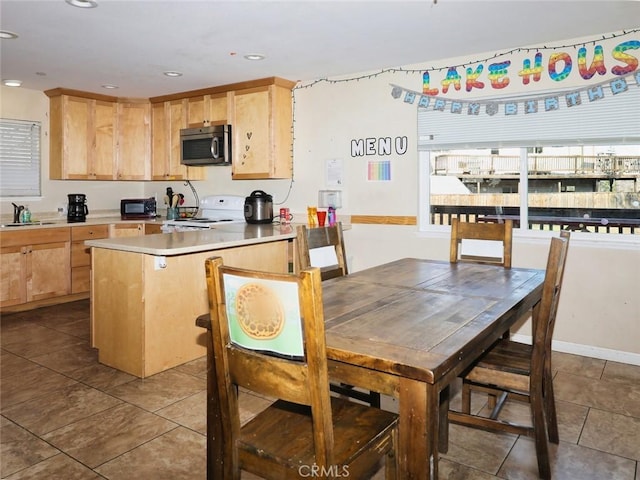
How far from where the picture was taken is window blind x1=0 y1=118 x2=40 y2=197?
503 cm

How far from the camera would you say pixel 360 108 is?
175 inches

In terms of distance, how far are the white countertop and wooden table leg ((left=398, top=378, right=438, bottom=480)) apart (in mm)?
1985

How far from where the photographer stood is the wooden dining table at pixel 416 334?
1.31m

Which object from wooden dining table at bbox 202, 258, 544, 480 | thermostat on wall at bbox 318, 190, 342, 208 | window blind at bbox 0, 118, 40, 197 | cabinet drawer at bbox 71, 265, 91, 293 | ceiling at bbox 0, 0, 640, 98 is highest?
ceiling at bbox 0, 0, 640, 98

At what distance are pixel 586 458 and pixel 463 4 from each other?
246 cm

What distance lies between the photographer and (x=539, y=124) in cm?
364

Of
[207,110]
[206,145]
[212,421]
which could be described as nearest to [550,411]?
[212,421]

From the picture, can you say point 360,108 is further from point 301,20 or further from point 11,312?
point 11,312

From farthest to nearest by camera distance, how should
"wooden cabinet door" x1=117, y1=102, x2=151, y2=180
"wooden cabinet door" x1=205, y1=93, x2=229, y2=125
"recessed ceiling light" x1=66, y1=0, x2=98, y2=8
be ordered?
"wooden cabinet door" x1=117, y1=102, x2=151, y2=180, "wooden cabinet door" x1=205, y1=93, x2=229, y2=125, "recessed ceiling light" x1=66, y1=0, x2=98, y2=8

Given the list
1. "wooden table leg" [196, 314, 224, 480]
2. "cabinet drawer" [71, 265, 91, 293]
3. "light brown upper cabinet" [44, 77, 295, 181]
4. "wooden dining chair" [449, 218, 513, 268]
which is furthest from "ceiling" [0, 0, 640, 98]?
"wooden table leg" [196, 314, 224, 480]

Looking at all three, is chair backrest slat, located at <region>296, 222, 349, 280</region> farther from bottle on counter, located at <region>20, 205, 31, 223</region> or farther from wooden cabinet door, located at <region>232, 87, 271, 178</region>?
bottle on counter, located at <region>20, 205, 31, 223</region>

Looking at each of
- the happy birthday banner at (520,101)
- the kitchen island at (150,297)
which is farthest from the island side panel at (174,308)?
the happy birthday banner at (520,101)

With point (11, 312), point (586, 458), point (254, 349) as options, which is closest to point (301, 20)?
point (254, 349)

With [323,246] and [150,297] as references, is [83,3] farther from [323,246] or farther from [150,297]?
[323,246]
